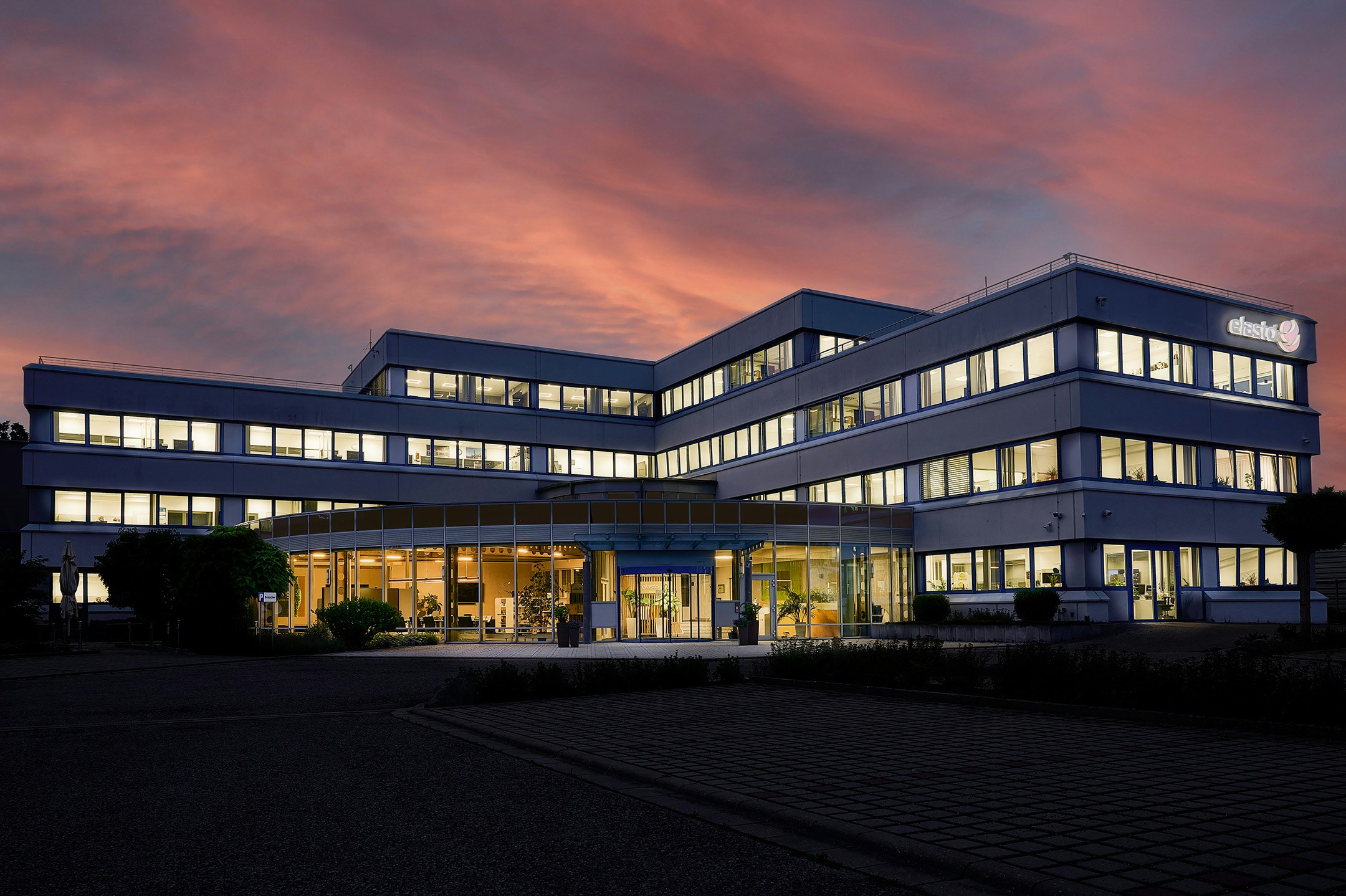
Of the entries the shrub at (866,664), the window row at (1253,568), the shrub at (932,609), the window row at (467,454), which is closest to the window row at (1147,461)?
the window row at (1253,568)

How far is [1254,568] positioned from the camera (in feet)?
137

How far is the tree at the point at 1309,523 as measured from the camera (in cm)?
2861

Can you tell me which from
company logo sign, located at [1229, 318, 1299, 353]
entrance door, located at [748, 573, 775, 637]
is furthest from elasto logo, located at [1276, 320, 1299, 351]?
entrance door, located at [748, 573, 775, 637]

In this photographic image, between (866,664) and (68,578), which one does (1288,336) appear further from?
(68,578)

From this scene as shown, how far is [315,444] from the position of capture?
59.2 metres

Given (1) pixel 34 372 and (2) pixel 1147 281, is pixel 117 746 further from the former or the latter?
(1) pixel 34 372

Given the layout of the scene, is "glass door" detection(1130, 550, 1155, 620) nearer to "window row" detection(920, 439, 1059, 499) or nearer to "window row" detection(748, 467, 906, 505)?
"window row" detection(920, 439, 1059, 499)

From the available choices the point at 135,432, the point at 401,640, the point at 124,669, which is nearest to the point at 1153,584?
the point at 401,640

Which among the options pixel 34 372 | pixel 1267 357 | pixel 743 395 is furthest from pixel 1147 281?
pixel 34 372

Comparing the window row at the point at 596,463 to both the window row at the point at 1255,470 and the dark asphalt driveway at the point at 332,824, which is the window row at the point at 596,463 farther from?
the dark asphalt driveway at the point at 332,824

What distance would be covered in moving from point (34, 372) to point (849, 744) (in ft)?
181

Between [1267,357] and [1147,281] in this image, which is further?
[1267,357]

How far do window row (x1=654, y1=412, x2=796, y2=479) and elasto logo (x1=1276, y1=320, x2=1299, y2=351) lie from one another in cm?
2081

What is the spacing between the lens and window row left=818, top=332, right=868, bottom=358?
5303 cm
